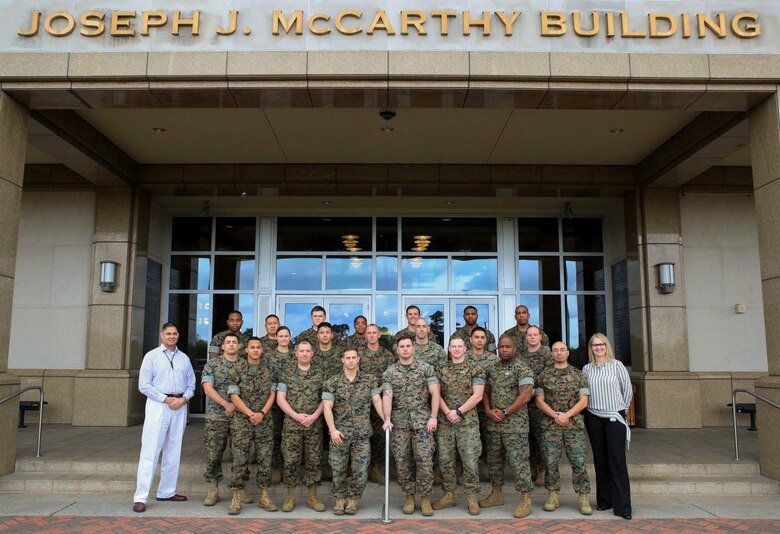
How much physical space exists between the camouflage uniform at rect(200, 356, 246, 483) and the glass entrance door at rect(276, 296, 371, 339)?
6.38m

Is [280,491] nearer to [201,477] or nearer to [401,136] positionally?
[201,477]

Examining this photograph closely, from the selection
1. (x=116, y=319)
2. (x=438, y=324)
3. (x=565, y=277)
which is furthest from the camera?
(x=565, y=277)

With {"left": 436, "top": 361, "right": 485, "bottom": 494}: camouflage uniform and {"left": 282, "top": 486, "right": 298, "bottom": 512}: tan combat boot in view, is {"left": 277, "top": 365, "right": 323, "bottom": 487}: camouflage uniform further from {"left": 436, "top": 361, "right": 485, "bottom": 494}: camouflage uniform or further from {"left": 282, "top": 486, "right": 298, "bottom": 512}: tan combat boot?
{"left": 436, "top": 361, "right": 485, "bottom": 494}: camouflage uniform

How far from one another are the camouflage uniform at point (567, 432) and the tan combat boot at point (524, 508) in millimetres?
307

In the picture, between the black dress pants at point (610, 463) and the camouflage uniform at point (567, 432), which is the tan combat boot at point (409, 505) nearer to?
the camouflage uniform at point (567, 432)

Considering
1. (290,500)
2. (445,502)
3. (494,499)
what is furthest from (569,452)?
(290,500)

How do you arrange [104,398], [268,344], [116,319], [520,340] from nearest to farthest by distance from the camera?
[268,344] < [520,340] < [104,398] < [116,319]

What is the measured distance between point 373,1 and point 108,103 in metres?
3.66

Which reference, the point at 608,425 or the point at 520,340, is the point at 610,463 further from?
the point at 520,340

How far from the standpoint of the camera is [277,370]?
6379 mm

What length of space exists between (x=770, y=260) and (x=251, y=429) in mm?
6413

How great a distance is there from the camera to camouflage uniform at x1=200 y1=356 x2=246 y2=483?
6.24m

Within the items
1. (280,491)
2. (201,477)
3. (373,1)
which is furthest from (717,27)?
(201,477)

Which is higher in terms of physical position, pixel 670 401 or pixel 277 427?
pixel 277 427
